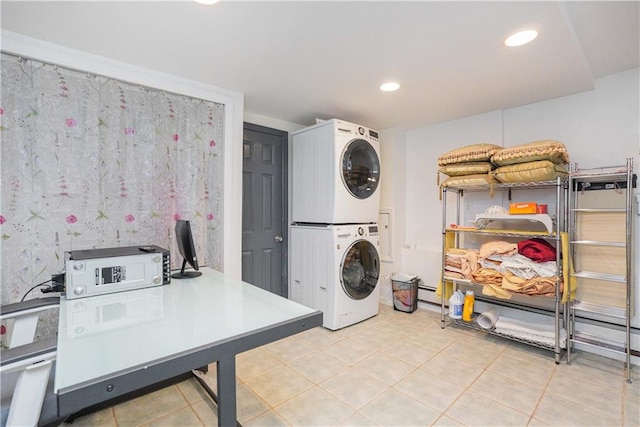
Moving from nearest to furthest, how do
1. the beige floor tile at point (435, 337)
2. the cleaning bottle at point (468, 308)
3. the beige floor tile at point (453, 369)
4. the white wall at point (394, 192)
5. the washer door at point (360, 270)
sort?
the beige floor tile at point (453, 369), the beige floor tile at point (435, 337), the cleaning bottle at point (468, 308), the washer door at point (360, 270), the white wall at point (394, 192)

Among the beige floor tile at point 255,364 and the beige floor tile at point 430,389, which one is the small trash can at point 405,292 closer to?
the beige floor tile at point 430,389

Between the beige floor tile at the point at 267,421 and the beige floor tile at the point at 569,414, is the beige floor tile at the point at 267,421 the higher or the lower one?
the lower one

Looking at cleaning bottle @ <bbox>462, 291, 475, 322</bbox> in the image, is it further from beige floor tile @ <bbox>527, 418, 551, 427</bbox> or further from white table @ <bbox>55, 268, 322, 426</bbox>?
white table @ <bbox>55, 268, 322, 426</bbox>

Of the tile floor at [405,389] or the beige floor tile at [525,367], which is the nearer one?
the tile floor at [405,389]

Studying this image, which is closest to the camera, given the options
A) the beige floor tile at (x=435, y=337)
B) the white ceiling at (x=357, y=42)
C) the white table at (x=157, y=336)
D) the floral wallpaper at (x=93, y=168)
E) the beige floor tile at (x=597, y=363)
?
the white table at (x=157, y=336)

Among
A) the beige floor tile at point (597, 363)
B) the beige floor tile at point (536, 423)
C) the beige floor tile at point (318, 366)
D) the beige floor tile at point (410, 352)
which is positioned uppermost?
the beige floor tile at point (597, 363)

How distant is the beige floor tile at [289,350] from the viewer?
2.34m

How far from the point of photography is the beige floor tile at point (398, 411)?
161 cm

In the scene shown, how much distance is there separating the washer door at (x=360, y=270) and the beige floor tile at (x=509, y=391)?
1.26 m

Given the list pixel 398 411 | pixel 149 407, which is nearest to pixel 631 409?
pixel 398 411

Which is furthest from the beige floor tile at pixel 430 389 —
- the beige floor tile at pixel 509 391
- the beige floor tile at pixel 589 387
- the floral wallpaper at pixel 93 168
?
the floral wallpaper at pixel 93 168

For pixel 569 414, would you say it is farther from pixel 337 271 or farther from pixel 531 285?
pixel 337 271

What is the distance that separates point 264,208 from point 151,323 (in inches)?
86.0

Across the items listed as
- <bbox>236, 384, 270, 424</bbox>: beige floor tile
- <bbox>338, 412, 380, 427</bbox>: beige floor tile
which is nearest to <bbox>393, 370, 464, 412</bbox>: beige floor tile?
<bbox>338, 412, 380, 427</bbox>: beige floor tile
